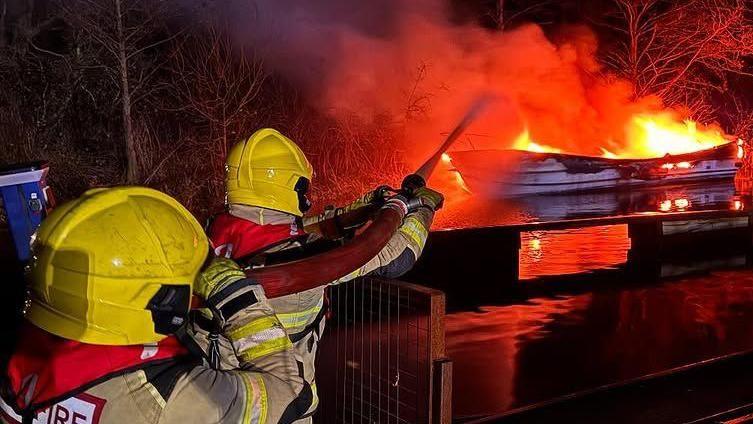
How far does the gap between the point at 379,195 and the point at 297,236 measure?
0.91 meters

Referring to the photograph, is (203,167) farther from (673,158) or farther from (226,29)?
(673,158)

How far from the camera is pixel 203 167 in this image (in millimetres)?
11555

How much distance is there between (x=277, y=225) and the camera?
2590 millimetres

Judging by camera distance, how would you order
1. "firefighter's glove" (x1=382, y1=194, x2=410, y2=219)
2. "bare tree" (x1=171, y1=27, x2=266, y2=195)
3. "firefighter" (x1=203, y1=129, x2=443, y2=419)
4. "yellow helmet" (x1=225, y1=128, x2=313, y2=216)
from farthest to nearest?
Result: 1. "bare tree" (x1=171, y1=27, x2=266, y2=195)
2. "firefighter's glove" (x1=382, y1=194, x2=410, y2=219)
3. "yellow helmet" (x1=225, y1=128, x2=313, y2=216)
4. "firefighter" (x1=203, y1=129, x2=443, y2=419)

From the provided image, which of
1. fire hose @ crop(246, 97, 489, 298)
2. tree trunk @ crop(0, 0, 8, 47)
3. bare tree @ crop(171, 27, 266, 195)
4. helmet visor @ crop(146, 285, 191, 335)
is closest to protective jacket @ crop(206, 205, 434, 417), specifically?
fire hose @ crop(246, 97, 489, 298)

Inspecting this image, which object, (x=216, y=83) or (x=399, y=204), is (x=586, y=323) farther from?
(x=216, y=83)

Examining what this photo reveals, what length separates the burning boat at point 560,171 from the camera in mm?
13445

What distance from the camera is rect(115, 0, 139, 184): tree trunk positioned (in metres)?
10.1

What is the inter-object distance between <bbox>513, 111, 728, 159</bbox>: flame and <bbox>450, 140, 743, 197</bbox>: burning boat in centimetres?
27

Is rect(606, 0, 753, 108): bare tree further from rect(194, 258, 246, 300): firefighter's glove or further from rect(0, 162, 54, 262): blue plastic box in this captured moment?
rect(194, 258, 246, 300): firefighter's glove

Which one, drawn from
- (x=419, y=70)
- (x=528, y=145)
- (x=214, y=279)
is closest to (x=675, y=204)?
(x=528, y=145)

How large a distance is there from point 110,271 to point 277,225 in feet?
3.70

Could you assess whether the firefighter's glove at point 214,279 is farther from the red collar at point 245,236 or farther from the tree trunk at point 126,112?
the tree trunk at point 126,112

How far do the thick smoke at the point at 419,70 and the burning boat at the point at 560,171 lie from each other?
1033mm
